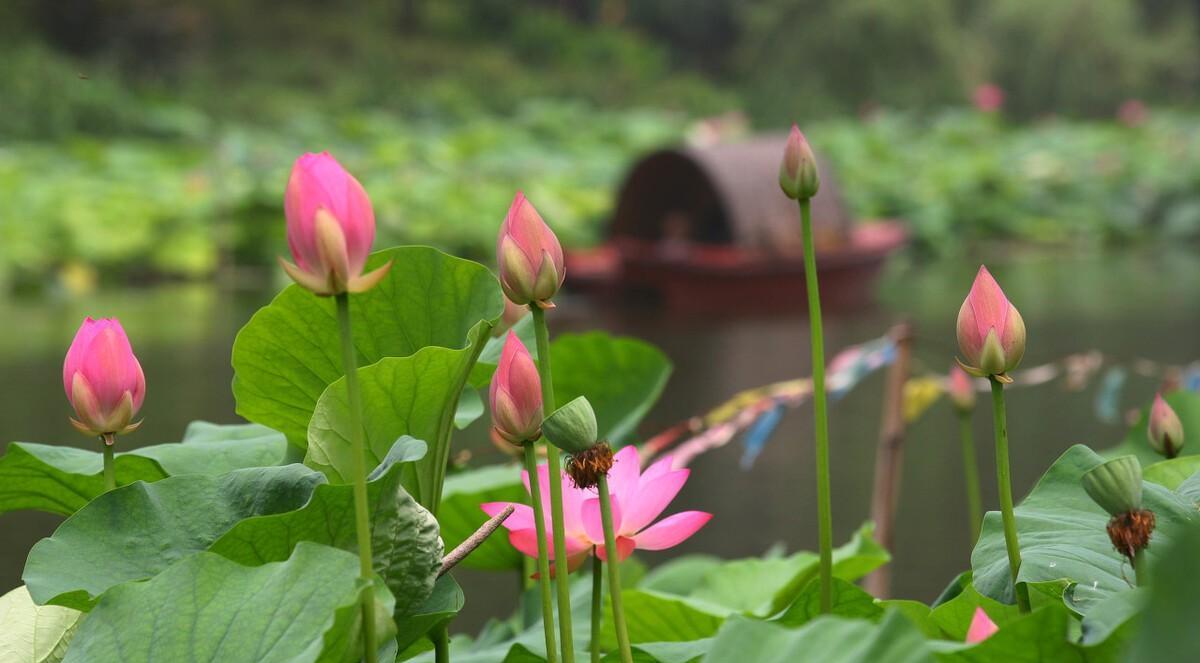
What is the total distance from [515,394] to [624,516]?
0.07 meters

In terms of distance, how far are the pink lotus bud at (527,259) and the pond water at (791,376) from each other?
1.24ft

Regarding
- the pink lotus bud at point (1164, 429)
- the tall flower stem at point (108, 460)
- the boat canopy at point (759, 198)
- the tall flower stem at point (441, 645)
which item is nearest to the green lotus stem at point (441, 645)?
the tall flower stem at point (441, 645)

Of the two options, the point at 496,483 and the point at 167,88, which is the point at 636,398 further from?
the point at 167,88

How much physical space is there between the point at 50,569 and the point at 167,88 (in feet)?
28.1

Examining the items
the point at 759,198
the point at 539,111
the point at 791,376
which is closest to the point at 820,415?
the point at 791,376

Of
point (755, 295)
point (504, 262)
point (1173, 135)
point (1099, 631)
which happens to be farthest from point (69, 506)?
point (1173, 135)

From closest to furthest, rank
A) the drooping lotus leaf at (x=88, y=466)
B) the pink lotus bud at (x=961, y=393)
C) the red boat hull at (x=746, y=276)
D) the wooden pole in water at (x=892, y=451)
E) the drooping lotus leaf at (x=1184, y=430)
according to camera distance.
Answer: the drooping lotus leaf at (x=88, y=466) → the drooping lotus leaf at (x=1184, y=430) → the pink lotus bud at (x=961, y=393) → the wooden pole in water at (x=892, y=451) → the red boat hull at (x=746, y=276)

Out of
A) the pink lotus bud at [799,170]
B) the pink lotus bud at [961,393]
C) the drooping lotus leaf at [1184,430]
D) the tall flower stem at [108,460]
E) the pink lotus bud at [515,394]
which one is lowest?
the pink lotus bud at [961,393]

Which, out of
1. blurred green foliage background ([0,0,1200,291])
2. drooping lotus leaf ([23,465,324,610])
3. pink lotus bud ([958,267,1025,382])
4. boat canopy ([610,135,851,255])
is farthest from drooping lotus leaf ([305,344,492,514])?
blurred green foliage background ([0,0,1200,291])

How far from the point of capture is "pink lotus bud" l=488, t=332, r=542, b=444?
366 millimetres

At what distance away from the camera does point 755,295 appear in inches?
166

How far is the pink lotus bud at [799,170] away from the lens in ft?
1.31

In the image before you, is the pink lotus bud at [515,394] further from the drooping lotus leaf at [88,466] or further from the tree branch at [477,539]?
the drooping lotus leaf at [88,466]

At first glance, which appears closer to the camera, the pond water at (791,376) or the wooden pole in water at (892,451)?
the wooden pole in water at (892,451)
